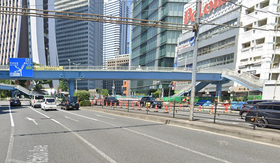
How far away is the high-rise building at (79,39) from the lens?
493 feet

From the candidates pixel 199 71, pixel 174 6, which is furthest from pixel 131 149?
pixel 174 6

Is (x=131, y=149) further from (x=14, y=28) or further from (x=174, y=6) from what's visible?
(x=14, y=28)

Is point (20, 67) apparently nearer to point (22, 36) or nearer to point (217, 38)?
point (217, 38)

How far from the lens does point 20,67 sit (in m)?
34.1

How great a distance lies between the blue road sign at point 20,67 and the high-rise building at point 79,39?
4488 inches

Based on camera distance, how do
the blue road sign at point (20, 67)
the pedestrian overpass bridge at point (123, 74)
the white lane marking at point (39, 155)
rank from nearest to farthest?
the white lane marking at point (39, 155)
the blue road sign at point (20, 67)
the pedestrian overpass bridge at point (123, 74)

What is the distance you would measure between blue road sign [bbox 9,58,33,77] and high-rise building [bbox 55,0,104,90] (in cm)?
11399

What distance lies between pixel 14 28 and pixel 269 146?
116621 millimetres

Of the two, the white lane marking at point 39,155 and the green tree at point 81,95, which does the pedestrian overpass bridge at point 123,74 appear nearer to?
the green tree at point 81,95

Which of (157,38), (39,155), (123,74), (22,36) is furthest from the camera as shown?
(22,36)

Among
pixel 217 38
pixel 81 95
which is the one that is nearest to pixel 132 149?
pixel 81 95

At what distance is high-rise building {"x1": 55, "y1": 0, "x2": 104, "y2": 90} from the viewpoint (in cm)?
15038

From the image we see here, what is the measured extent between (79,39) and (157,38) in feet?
318

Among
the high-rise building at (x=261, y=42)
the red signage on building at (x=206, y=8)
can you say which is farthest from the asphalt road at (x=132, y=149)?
the red signage on building at (x=206, y=8)
